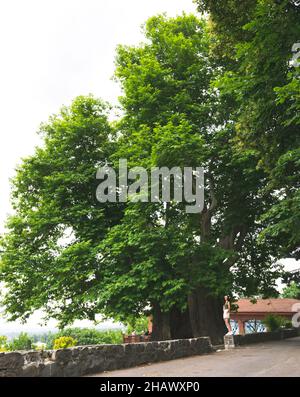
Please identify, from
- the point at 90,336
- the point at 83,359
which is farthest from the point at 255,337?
the point at 90,336

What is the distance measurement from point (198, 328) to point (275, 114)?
11.3 metres

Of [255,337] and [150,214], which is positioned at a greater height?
[150,214]

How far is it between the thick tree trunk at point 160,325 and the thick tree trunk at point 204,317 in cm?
145

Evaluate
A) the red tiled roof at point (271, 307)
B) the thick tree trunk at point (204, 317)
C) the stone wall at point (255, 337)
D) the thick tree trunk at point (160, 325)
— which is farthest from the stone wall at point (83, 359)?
the red tiled roof at point (271, 307)

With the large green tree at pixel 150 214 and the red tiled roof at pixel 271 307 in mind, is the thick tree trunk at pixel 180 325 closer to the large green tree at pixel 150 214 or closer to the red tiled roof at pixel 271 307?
the large green tree at pixel 150 214

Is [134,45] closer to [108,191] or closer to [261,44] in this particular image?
[108,191]

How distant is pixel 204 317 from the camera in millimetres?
20000

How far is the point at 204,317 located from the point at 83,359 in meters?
12.2

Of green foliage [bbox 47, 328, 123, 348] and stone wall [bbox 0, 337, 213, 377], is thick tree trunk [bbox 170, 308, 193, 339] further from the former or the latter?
green foliage [bbox 47, 328, 123, 348]

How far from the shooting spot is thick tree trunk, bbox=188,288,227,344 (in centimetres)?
1972

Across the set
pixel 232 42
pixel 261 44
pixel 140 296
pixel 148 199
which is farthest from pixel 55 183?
pixel 261 44

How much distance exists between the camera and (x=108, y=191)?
22016 mm

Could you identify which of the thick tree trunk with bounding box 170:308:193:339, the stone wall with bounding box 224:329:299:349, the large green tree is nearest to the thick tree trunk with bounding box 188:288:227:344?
the large green tree

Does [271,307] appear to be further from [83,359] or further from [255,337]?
[83,359]
